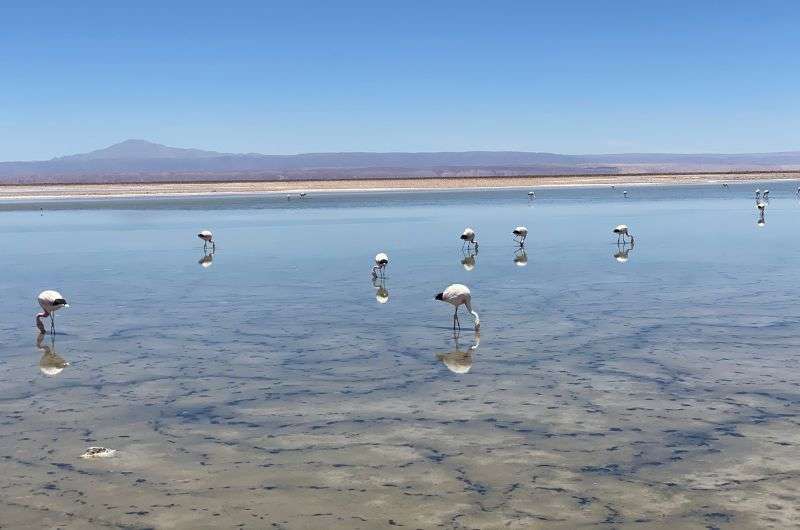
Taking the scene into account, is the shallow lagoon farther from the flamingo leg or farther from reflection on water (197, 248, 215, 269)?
reflection on water (197, 248, 215, 269)

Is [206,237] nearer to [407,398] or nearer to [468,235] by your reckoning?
[468,235]

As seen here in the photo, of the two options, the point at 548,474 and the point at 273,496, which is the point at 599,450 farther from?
the point at 273,496

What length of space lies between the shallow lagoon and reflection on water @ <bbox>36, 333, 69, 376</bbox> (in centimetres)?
18

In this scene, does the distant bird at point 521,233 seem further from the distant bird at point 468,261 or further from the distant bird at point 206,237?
the distant bird at point 206,237

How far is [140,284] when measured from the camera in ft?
72.6

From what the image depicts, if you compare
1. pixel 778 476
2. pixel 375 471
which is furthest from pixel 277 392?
pixel 778 476

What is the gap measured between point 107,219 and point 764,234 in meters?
35.5

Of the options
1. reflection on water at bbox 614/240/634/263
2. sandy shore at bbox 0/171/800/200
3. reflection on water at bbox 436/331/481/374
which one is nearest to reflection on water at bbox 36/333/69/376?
reflection on water at bbox 436/331/481/374

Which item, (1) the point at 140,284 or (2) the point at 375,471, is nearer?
(2) the point at 375,471

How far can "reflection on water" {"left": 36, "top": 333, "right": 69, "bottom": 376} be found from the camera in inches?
524

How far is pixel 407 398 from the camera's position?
11453 millimetres

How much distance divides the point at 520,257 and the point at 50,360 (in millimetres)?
15922

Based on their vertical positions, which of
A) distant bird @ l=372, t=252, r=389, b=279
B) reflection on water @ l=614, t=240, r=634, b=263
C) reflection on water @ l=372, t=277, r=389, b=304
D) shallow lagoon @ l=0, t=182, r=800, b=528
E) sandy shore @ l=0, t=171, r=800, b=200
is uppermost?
sandy shore @ l=0, t=171, r=800, b=200

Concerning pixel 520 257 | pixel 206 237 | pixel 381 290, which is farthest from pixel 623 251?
pixel 206 237
